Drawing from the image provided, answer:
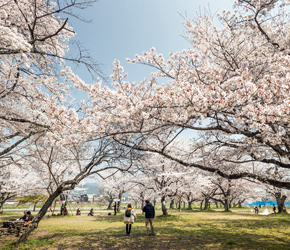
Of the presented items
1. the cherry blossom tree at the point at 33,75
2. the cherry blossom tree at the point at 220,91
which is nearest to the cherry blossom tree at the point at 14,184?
the cherry blossom tree at the point at 33,75

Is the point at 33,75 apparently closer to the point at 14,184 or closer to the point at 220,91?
the point at 220,91

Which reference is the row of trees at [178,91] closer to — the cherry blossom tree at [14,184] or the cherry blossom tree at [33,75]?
the cherry blossom tree at [33,75]

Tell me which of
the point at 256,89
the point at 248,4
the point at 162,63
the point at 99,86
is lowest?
the point at 256,89

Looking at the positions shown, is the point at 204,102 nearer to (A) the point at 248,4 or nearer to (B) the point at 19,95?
(A) the point at 248,4

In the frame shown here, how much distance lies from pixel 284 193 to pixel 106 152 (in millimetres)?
23095

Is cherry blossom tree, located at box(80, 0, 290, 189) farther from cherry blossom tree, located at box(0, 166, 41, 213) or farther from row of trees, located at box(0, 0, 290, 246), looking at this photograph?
cherry blossom tree, located at box(0, 166, 41, 213)

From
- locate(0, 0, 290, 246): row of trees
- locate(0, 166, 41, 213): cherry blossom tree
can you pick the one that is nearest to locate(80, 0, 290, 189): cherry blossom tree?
locate(0, 0, 290, 246): row of trees

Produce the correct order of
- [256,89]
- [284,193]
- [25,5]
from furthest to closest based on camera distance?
[284,193] < [25,5] < [256,89]

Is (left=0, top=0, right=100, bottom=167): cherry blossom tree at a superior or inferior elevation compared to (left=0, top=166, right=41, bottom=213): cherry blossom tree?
superior

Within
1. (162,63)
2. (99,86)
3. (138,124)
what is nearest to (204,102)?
(138,124)

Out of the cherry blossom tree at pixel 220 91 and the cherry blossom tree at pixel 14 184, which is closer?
the cherry blossom tree at pixel 220 91

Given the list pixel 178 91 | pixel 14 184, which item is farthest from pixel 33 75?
pixel 14 184

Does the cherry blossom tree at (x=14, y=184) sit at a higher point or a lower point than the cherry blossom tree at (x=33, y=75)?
lower

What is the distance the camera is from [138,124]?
19.3ft
